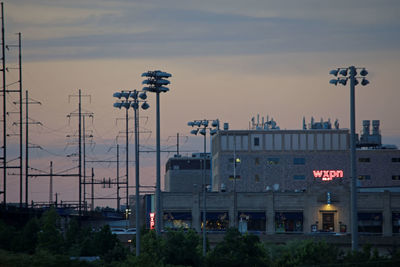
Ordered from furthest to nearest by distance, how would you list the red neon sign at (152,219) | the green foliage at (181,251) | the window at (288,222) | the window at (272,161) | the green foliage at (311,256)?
the window at (272,161) → the red neon sign at (152,219) → the window at (288,222) → the green foliage at (181,251) → the green foliage at (311,256)

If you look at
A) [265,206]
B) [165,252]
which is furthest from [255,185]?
Result: [165,252]

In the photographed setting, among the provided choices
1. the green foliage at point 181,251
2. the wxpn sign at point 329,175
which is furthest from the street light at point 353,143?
the wxpn sign at point 329,175

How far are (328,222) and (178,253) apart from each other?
60290mm

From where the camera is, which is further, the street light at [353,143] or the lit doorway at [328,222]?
the lit doorway at [328,222]

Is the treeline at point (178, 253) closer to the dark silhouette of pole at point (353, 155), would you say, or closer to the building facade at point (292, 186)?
the dark silhouette of pole at point (353, 155)

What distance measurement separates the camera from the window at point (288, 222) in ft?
389

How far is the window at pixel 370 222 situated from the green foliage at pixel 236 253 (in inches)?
2309

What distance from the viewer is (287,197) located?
118938 millimetres

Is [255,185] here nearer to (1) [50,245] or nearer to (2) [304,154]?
(2) [304,154]

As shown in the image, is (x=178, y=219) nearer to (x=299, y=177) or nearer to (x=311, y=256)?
(x=299, y=177)

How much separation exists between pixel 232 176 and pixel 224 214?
106ft

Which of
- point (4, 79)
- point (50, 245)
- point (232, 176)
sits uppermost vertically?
point (4, 79)

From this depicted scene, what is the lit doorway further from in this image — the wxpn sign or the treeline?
the treeline

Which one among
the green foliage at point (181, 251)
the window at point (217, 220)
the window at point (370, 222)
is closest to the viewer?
the green foliage at point (181, 251)
